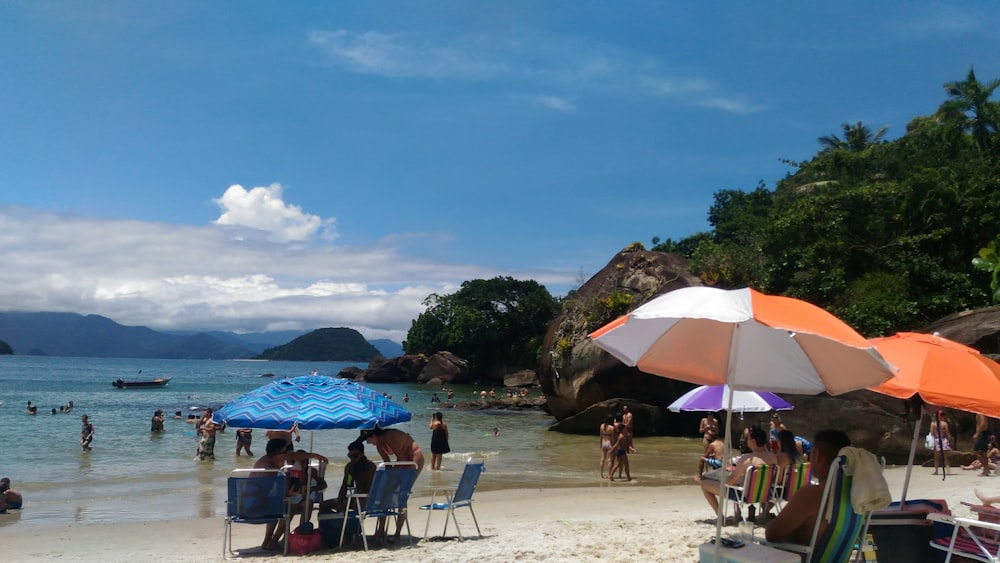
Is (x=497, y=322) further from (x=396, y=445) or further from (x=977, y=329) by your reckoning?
(x=396, y=445)

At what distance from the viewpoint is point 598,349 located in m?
24.6

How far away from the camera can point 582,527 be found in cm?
902

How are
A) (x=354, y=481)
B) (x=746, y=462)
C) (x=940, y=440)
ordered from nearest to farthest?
1. (x=746, y=462)
2. (x=354, y=481)
3. (x=940, y=440)

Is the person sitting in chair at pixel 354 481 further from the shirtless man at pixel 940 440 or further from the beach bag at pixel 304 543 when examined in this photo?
the shirtless man at pixel 940 440

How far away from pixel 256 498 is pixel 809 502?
5353 millimetres

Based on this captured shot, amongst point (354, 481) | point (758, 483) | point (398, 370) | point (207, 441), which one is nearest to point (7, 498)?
point (207, 441)

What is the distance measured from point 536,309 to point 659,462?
52.0 meters

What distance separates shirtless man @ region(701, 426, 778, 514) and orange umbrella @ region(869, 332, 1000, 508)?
246 centimetres

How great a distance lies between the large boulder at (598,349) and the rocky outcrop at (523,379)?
3352cm

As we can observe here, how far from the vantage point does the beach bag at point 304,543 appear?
26.1ft

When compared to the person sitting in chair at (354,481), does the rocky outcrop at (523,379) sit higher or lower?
lower

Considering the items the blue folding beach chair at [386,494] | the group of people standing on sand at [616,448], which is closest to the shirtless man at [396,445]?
the blue folding beach chair at [386,494]

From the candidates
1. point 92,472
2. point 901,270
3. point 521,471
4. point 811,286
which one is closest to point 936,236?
point 901,270

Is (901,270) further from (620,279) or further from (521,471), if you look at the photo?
(521,471)
